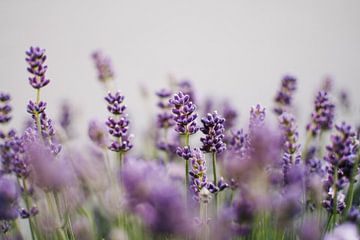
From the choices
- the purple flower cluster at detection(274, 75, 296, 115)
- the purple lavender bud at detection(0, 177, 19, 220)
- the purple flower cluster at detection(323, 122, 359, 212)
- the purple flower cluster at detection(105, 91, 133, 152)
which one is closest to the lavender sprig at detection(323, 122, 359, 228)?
the purple flower cluster at detection(323, 122, 359, 212)

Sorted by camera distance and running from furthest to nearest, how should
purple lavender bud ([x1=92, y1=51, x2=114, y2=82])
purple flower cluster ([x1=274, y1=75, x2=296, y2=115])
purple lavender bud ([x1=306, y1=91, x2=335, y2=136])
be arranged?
purple lavender bud ([x1=92, y1=51, x2=114, y2=82]) → purple flower cluster ([x1=274, y1=75, x2=296, y2=115]) → purple lavender bud ([x1=306, y1=91, x2=335, y2=136])

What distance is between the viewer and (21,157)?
1334 mm

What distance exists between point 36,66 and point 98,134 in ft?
1.22

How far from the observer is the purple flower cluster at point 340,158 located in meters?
1.18

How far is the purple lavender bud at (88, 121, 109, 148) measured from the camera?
1.70m

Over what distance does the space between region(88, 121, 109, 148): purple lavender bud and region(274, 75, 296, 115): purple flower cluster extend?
2.32 ft

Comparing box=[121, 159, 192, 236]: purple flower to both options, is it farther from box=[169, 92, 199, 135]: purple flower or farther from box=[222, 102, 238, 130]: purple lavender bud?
box=[222, 102, 238, 130]: purple lavender bud

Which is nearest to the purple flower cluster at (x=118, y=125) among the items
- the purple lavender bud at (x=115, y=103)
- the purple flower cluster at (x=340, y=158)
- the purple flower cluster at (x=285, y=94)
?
the purple lavender bud at (x=115, y=103)

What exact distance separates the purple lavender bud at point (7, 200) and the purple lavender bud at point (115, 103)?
1.17 ft

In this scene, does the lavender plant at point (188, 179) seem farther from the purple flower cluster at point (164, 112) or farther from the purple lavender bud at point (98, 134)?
the purple flower cluster at point (164, 112)

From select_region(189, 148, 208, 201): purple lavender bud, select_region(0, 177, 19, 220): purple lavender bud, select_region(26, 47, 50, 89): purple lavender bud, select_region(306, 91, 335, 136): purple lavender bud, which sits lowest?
select_region(0, 177, 19, 220): purple lavender bud

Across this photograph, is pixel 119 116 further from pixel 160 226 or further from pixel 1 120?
pixel 160 226

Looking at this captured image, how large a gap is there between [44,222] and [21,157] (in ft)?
0.96

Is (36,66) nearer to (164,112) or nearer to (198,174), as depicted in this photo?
(198,174)
